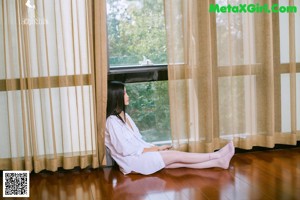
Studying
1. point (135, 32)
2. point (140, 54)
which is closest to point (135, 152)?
point (140, 54)

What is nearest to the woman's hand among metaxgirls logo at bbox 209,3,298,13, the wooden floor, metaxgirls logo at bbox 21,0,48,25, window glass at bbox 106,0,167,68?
the wooden floor

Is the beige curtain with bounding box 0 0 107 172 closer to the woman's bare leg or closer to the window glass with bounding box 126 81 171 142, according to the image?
the window glass with bounding box 126 81 171 142

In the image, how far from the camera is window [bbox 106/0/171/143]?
12.0 feet

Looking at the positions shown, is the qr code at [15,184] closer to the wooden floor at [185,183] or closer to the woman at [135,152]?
the wooden floor at [185,183]

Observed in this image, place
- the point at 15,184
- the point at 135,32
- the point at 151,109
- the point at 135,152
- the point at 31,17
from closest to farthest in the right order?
the point at 15,184 → the point at 31,17 → the point at 135,152 → the point at 135,32 → the point at 151,109

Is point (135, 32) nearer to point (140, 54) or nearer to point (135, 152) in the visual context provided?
point (140, 54)

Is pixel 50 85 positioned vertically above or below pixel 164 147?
above

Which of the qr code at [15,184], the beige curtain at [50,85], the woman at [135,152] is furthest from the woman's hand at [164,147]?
the qr code at [15,184]

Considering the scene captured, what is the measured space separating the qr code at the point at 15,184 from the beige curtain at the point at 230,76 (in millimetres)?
1307

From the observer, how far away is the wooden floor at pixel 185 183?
2885mm

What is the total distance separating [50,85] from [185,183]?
1.35 meters

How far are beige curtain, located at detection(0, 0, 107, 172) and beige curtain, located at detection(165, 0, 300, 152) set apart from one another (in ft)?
2.19

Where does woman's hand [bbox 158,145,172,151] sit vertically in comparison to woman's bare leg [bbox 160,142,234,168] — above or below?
above

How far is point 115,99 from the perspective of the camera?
3.53 m
